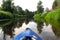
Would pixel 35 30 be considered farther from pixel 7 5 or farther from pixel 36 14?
pixel 36 14

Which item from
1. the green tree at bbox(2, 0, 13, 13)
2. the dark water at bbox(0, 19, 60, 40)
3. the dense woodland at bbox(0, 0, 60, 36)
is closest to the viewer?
the dark water at bbox(0, 19, 60, 40)

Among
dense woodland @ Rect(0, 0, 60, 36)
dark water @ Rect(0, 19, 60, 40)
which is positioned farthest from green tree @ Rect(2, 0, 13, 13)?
dark water @ Rect(0, 19, 60, 40)

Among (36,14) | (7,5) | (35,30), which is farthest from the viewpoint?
(36,14)

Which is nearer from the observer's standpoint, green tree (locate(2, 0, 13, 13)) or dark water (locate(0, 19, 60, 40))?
dark water (locate(0, 19, 60, 40))

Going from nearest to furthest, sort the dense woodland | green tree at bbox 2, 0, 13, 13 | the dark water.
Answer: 1. the dark water
2. the dense woodland
3. green tree at bbox 2, 0, 13, 13

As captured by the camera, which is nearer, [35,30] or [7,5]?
[35,30]

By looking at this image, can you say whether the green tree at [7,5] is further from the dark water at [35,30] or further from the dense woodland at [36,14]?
the dark water at [35,30]

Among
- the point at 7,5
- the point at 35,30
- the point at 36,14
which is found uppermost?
the point at 36,14

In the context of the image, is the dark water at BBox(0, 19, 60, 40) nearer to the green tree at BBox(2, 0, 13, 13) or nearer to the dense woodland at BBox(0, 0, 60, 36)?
the dense woodland at BBox(0, 0, 60, 36)

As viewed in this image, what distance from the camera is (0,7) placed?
8356 centimetres

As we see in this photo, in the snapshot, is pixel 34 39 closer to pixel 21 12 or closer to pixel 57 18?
pixel 57 18

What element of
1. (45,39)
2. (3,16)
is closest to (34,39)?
(45,39)

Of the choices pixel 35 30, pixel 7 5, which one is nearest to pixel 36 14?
pixel 7 5

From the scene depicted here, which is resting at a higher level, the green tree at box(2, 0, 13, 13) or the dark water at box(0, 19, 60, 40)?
the green tree at box(2, 0, 13, 13)
